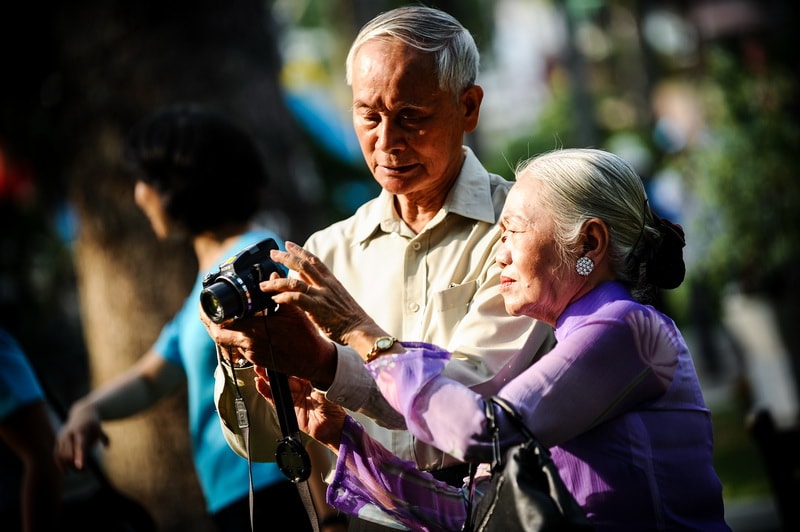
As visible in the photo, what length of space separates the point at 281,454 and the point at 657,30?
34.8m

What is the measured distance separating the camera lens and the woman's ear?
0.78 metres

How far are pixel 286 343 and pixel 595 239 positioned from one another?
28.8 inches

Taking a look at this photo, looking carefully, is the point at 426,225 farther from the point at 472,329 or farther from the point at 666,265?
the point at 666,265

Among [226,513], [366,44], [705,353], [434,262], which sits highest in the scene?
[366,44]

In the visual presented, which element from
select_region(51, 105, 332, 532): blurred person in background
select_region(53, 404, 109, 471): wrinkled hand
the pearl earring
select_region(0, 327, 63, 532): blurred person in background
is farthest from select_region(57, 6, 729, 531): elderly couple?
select_region(0, 327, 63, 532): blurred person in background

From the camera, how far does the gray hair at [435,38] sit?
8.82ft

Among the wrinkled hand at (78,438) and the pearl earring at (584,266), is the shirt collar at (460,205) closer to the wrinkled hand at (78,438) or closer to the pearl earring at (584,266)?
the pearl earring at (584,266)

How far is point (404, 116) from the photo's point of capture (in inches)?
107

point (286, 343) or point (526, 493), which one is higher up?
point (286, 343)

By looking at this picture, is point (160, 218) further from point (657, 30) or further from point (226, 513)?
point (657, 30)

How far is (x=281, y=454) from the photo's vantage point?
2533 millimetres

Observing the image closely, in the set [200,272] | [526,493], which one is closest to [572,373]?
[526,493]

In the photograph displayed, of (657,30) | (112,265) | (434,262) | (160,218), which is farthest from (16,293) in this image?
(657,30)

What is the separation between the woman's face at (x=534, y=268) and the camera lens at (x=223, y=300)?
0.62 metres
